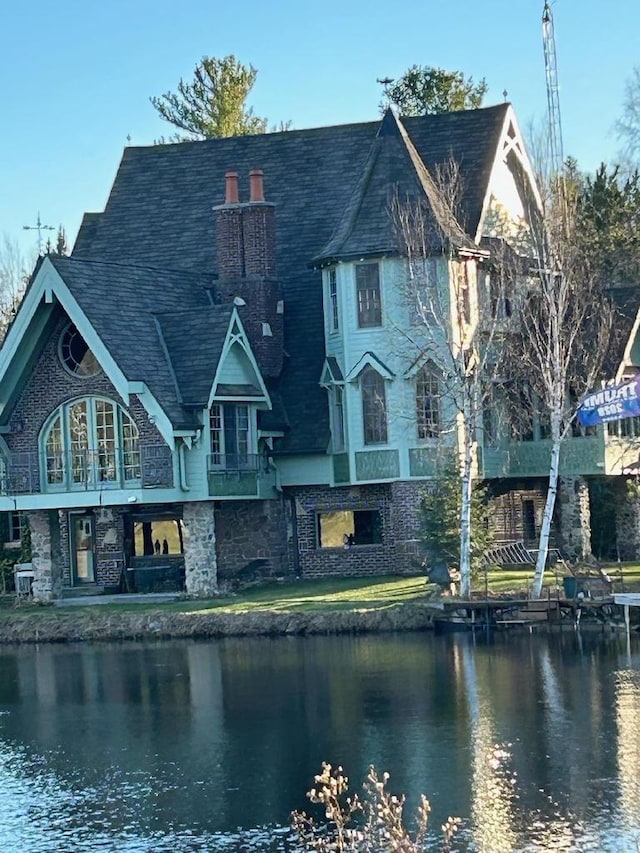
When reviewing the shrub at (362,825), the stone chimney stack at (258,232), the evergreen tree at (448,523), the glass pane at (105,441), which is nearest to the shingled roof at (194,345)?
the glass pane at (105,441)

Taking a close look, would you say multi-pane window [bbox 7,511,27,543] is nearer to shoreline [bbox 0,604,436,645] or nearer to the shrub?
shoreline [bbox 0,604,436,645]

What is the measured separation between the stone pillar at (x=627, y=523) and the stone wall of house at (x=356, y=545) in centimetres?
743

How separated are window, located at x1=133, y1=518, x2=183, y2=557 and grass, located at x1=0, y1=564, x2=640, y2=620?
3443mm

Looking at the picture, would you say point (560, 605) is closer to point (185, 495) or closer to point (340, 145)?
point (185, 495)

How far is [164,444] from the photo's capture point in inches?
1966

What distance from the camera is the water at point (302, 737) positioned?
25.4 meters

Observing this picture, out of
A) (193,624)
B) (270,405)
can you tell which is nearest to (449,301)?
(270,405)

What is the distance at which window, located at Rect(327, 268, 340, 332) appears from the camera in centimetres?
5284

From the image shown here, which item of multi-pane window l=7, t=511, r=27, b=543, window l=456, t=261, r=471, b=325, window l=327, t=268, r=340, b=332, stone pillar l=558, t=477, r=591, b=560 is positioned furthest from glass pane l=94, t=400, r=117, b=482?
stone pillar l=558, t=477, r=591, b=560

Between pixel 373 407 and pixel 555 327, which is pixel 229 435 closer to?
pixel 373 407

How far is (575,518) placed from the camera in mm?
53469

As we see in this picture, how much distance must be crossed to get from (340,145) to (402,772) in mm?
34115

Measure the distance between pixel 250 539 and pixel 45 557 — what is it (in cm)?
605

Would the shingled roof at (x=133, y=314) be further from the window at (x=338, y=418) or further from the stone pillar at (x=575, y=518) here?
the stone pillar at (x=575, y=518)
